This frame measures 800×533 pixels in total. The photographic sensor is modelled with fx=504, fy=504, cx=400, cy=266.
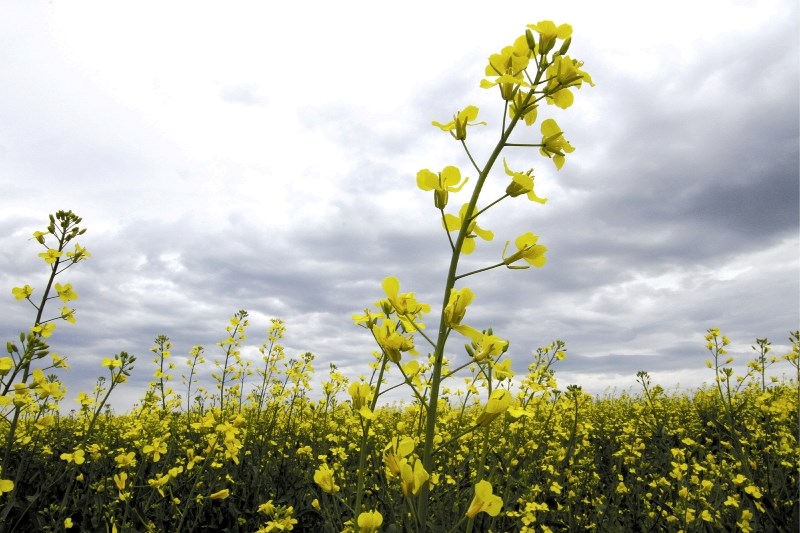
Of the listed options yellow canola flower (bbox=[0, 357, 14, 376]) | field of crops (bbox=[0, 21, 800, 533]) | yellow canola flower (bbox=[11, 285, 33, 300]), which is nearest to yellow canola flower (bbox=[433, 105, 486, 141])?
field of crops (bbox=[0, 21, 800, 533])

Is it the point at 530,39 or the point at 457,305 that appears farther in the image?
the point at 530,39

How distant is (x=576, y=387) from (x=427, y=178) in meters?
4.73

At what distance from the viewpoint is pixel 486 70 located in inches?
70.0

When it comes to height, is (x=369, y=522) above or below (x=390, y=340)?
below

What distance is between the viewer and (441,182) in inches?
65.0

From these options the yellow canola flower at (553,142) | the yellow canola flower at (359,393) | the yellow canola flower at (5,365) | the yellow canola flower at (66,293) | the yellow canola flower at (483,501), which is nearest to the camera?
the yellow canola flower at (483,501)

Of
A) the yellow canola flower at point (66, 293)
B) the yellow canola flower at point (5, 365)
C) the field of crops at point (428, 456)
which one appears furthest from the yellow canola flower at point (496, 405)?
the yellow canola flower at point (66, 293)

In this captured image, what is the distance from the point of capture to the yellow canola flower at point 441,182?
164 cm

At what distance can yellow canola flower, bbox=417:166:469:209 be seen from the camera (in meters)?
1.64

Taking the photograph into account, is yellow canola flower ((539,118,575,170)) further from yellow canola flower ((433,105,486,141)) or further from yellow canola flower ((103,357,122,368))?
yellow canola flower ((103,357,122,368))

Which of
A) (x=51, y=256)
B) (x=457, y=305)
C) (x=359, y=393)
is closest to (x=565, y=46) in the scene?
(x=457, y=305)

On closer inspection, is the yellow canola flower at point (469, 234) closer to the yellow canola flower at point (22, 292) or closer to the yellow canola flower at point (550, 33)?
the yellow canola flower at point (550, 33)

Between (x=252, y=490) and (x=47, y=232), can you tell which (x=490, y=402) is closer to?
(x=47, y=232)

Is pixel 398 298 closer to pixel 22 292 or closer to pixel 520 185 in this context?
pixel 520 185
